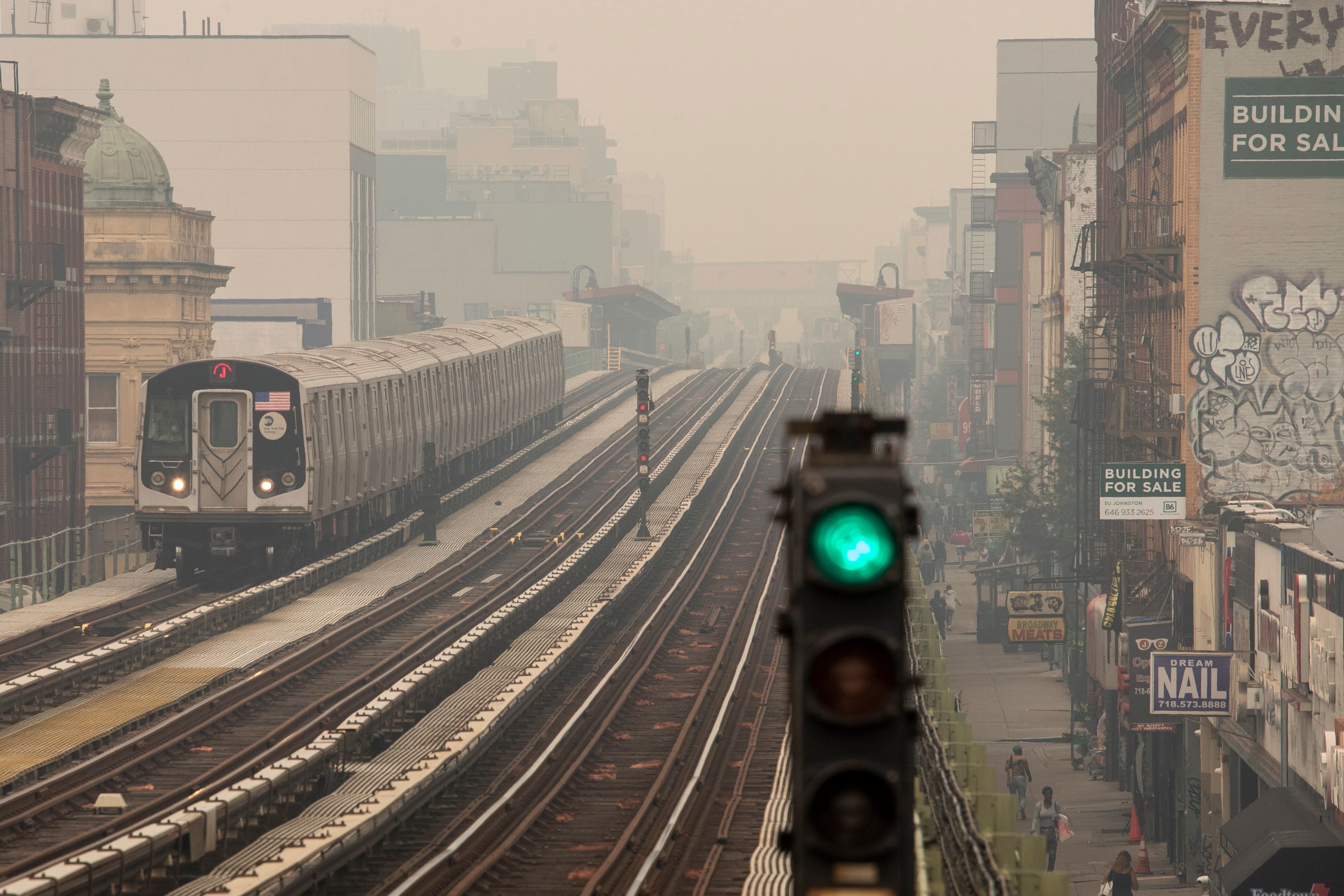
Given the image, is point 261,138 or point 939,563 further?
point 261,138

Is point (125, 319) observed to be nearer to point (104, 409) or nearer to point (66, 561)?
point (104, 409)

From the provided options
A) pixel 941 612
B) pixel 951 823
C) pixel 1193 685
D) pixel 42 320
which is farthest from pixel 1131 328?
pixel 951 823

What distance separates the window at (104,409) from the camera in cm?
5581

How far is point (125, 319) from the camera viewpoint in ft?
182

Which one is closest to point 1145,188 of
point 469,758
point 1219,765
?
point 1219,765

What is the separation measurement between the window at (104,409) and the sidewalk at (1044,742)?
89.5 ft

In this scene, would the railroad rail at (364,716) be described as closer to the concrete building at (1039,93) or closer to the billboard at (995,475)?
the billboard at (995,475)

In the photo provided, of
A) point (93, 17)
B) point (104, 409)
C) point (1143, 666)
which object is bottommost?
point (1143, 666)

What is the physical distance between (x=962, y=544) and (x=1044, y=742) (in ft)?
111

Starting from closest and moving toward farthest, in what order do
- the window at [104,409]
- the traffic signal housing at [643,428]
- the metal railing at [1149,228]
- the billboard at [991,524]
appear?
1. the metal railing at [1149,228]
2. the traffic signal housing at [643,428]
3. the window at [104,409]
4. the billboard at [991,524]

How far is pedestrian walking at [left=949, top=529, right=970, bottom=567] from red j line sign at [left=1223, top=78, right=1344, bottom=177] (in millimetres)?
39197

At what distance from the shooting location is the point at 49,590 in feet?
A: 125

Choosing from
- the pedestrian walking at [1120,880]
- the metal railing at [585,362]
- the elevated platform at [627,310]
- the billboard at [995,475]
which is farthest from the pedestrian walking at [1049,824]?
the elevated platform at [627,310]

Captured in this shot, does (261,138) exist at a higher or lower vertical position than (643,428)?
higher
